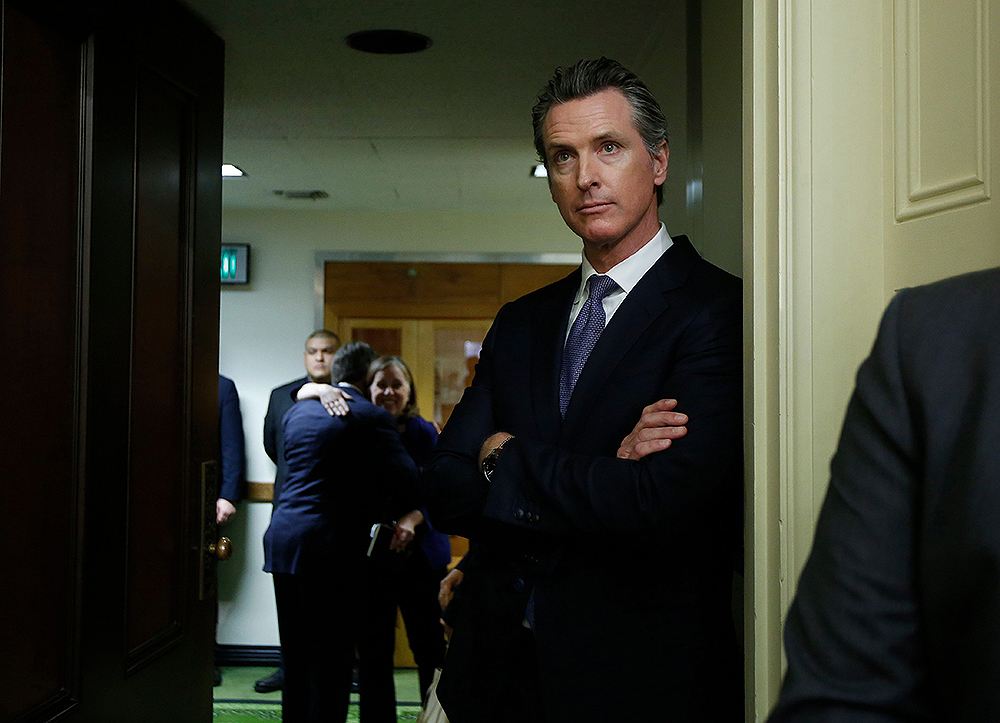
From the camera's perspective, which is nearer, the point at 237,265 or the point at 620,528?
the point at 620,528

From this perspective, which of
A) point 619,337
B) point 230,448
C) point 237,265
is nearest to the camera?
point 619,337

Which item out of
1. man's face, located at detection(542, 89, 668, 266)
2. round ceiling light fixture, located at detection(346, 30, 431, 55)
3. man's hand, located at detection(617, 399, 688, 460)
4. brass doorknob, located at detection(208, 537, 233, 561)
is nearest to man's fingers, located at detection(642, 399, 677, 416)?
man's hand, located at detection(617, 399, 688, 460)

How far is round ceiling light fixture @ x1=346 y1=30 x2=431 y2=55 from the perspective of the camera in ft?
8.59

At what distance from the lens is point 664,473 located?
46.4 inches

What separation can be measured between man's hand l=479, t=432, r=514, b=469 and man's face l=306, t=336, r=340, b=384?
301 cm

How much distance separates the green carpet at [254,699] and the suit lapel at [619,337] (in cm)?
317

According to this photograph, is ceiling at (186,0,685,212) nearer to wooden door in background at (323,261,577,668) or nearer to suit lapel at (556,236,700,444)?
wooden door in background at (323,261,577,668)

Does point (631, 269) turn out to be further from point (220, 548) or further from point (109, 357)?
point (220, 548)

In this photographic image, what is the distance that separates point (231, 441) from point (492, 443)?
393cm

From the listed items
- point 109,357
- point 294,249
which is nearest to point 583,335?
point 109,357

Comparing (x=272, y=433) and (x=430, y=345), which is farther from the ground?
(x=430, y=345)

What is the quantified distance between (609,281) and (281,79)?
202cm

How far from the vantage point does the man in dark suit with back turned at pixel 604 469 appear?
1193 mm

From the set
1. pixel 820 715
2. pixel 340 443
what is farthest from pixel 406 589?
pixel 820 715
